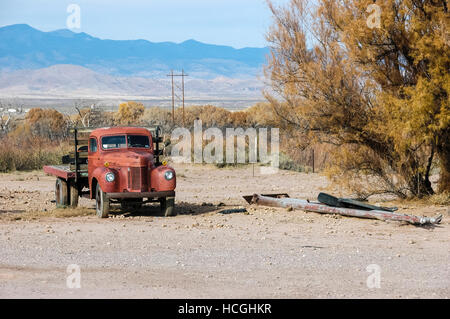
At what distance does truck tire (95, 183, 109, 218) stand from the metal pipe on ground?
378 cm

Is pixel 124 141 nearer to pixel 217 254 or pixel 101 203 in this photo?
pixel 101 203

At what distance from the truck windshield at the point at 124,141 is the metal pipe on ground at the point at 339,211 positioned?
3.02 meters

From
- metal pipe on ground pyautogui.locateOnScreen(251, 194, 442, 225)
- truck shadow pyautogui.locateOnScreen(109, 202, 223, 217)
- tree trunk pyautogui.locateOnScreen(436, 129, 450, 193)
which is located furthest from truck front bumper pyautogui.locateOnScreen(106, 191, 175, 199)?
tree trunk pyautogui.locateOnScreen(436, 129, 450, 193)

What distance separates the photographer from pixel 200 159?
31750mm

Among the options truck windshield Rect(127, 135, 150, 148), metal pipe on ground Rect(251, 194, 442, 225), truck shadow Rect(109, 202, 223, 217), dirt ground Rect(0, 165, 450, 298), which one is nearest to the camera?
dirt ground Rect(0, 165, 450, 298)

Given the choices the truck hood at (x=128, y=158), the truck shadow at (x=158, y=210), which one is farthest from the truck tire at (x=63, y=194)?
the truck hood at (x=128, y=158)

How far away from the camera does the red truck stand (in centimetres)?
1526

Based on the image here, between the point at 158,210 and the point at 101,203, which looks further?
the point at 158,210

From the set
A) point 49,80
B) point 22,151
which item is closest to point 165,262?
point 22,151

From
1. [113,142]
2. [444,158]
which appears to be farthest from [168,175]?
[444,158]

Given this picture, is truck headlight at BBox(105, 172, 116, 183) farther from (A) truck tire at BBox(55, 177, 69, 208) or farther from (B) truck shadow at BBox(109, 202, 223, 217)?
(A) truck tire at BBox(55, 177, 69, 208)

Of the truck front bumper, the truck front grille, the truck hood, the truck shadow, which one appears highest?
the truck hood

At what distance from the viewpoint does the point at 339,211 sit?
15.3 meters

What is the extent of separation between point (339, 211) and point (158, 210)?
4481 mm
